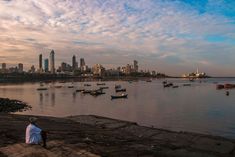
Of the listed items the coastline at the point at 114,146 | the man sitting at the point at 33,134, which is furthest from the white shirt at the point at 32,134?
the coastline at the point at 114,146

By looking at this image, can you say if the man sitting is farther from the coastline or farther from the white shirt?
the coastline

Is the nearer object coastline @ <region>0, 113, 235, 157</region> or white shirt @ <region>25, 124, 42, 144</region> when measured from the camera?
coastline @ <region>0, 113, 235, 157</region>

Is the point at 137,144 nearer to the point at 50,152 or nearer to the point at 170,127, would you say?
the point at 50,152

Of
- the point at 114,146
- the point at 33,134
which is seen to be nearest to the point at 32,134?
the point at 33,134

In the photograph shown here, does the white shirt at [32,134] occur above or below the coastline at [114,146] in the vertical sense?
above

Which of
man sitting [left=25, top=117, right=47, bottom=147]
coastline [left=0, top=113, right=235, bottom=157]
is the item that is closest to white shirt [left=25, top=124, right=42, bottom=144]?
man sitting [left=25, top=117, right=47, bottom=147]

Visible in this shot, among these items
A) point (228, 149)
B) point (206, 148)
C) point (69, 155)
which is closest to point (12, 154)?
point (69, 155)

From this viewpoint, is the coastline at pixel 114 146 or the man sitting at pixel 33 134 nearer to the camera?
the coastline at pixel 114 146

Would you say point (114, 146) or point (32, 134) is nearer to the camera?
point (32, 134)

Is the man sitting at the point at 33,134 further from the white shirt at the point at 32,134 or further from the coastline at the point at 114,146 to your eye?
the coastline at the point at 114,146

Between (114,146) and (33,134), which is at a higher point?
(33,134)

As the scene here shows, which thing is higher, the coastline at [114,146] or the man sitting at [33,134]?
the man sitting at [33,134]

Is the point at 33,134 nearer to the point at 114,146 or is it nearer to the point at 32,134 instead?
the point at 32,134

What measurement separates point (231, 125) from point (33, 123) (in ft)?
89.0
